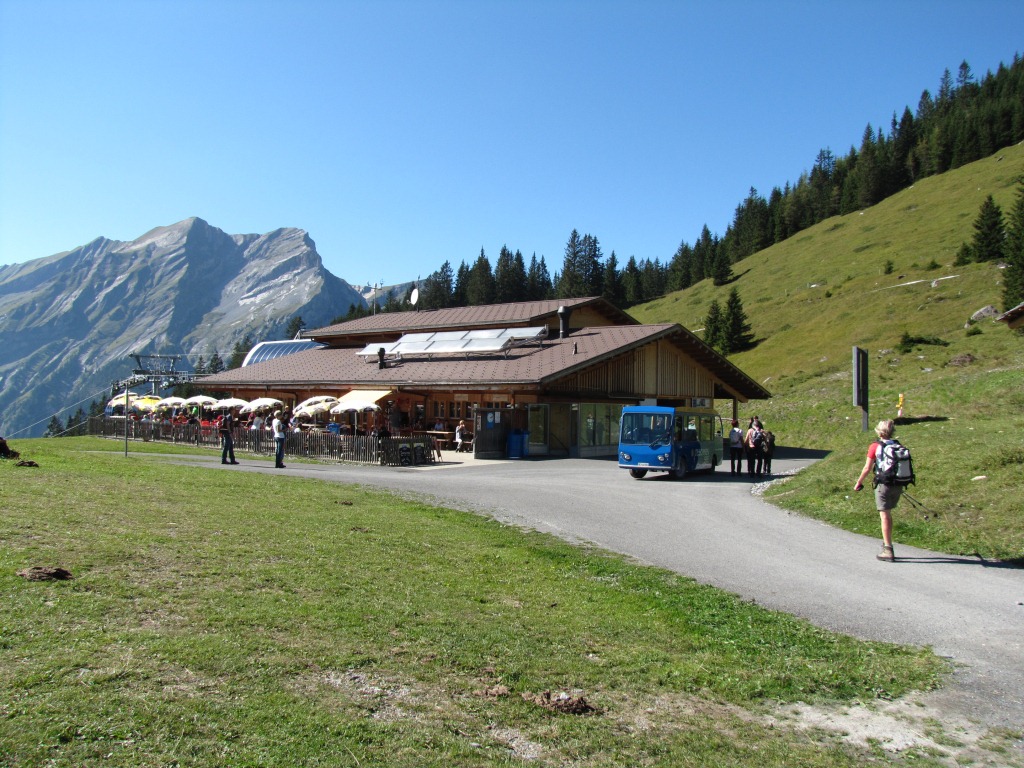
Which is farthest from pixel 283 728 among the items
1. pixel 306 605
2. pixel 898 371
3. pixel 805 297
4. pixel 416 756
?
pixel 805 297

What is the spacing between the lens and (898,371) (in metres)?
47.7

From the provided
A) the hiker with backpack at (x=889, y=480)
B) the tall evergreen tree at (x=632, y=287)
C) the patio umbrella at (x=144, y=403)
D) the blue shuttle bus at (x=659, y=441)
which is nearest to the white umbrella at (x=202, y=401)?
the patio umbrella at (x=144, y=403)

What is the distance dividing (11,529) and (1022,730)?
30.1 ft

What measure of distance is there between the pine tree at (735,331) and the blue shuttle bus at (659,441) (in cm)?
5389

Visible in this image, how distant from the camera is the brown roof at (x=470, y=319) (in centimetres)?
4250

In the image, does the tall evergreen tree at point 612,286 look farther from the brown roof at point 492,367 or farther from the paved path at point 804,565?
the paved path at point 804,565

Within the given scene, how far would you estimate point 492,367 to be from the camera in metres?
35.5

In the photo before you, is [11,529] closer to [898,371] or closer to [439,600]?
[439,600]

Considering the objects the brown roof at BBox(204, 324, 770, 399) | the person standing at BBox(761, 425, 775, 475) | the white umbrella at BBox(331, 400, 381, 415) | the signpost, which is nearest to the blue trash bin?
the brown roof at BBox(204, 324, 770, 399)

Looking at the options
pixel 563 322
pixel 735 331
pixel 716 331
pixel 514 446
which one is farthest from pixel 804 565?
pixel 716 331

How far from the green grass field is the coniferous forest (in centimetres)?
10843

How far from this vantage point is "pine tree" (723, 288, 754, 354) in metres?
76.4

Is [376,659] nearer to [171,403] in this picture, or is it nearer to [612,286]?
[171,403]

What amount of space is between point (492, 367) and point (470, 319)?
33.0 feet
